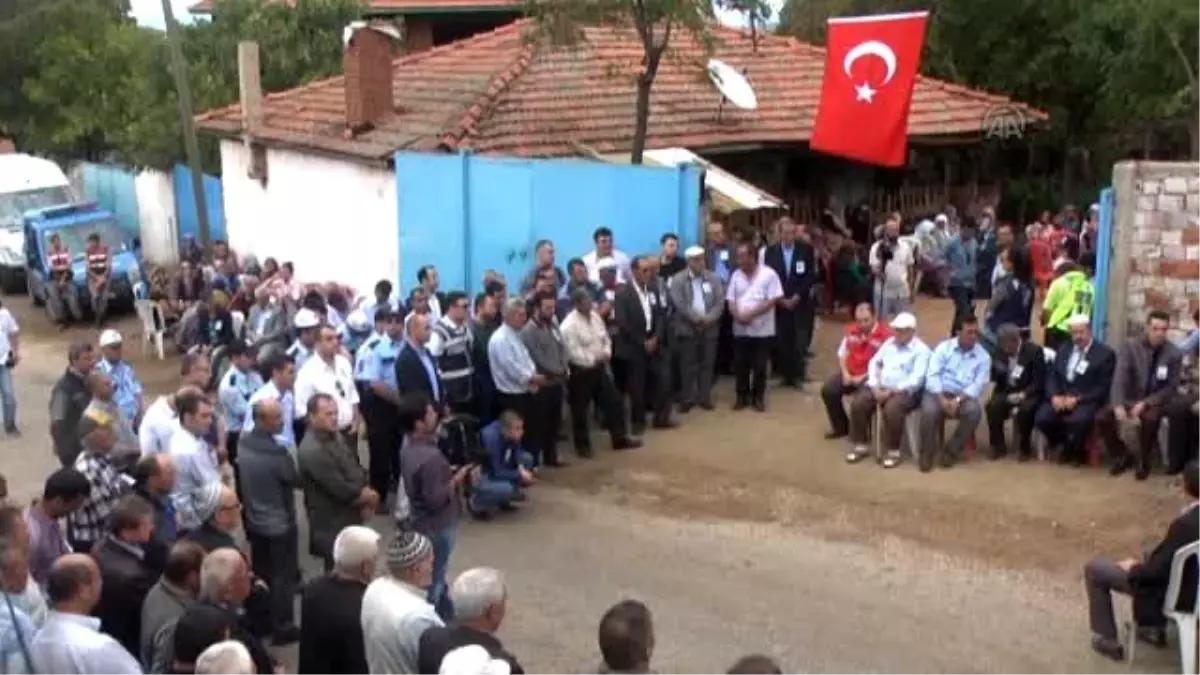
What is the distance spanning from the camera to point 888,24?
54.4 feet

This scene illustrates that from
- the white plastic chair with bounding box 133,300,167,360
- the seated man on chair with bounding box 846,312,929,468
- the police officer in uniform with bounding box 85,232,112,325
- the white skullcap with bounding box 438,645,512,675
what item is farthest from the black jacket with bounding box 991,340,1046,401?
the police officer in uniform with bounding box 85,232,112,325

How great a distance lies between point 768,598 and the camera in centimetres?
1012

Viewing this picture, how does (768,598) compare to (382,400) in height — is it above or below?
below

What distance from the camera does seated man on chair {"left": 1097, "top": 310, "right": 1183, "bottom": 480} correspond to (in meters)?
12.1

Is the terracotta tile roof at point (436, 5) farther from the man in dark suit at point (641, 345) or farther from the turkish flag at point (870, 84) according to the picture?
the man in dark suit at point (641, 345)

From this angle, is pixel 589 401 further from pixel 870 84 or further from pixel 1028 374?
pixel 870 84

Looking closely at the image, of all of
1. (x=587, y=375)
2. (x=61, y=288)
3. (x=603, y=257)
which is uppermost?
(x=603, y=257)

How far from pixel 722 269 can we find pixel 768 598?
5.82 m

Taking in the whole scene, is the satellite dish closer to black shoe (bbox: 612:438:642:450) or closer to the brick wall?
black shoe (bbox: 612:438:642:450)

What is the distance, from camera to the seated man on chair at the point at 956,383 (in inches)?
499

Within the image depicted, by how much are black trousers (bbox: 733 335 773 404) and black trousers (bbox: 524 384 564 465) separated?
2298 mm

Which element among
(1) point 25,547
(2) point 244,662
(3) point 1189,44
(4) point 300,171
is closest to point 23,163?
(4) point 300,171

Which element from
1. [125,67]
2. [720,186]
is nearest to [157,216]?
[125,67]

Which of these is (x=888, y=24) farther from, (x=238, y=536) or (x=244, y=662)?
(x=244, y=662)
